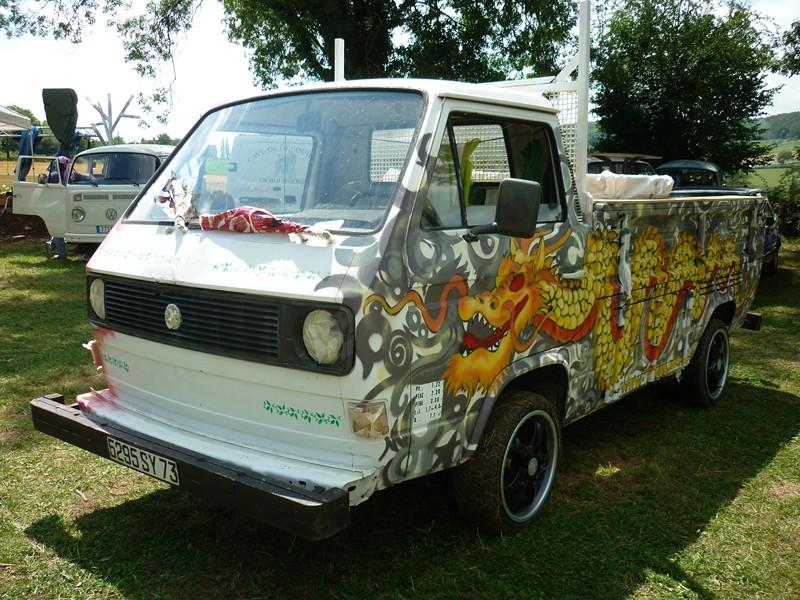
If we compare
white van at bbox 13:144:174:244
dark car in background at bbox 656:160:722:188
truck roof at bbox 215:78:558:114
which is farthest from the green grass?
dark car in background at bbox 656:160:722:188

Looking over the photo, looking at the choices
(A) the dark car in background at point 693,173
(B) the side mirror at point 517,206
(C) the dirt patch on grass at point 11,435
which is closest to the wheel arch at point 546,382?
(B) the side mirror at point 517,206

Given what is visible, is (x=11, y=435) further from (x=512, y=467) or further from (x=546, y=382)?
(x=546, y=382)

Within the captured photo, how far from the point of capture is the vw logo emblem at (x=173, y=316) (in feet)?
10.7

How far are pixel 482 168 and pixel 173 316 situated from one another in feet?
5.50

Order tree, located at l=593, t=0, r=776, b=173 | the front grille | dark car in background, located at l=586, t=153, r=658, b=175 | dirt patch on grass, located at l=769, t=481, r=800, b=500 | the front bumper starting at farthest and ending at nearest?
1. tree, located at l=593, t=0, r=776, b=173
2. dark car in background, located at l=586, t=153, r=658, b=175
3. dirt patch on grass, located at l=769, t=481, r=800, b=500
4. the front grille
5. the front bumper

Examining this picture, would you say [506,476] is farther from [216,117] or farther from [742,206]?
[742,206]

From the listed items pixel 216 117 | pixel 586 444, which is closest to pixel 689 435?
pixel 586 444

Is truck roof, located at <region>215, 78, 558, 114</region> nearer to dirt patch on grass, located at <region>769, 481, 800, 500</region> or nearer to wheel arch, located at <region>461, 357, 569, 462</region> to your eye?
wheel arch, located at <region>461, 357, 569, 462</region>

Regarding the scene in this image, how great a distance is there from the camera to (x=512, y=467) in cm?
376

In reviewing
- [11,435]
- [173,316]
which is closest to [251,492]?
[173,316]

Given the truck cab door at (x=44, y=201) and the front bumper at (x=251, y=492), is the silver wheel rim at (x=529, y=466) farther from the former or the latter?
the truck cab door at (x=44, y=201)

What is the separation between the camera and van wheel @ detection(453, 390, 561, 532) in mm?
3459

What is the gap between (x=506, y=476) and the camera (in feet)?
12.2

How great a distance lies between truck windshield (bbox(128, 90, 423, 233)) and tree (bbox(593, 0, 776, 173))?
20.9 m
